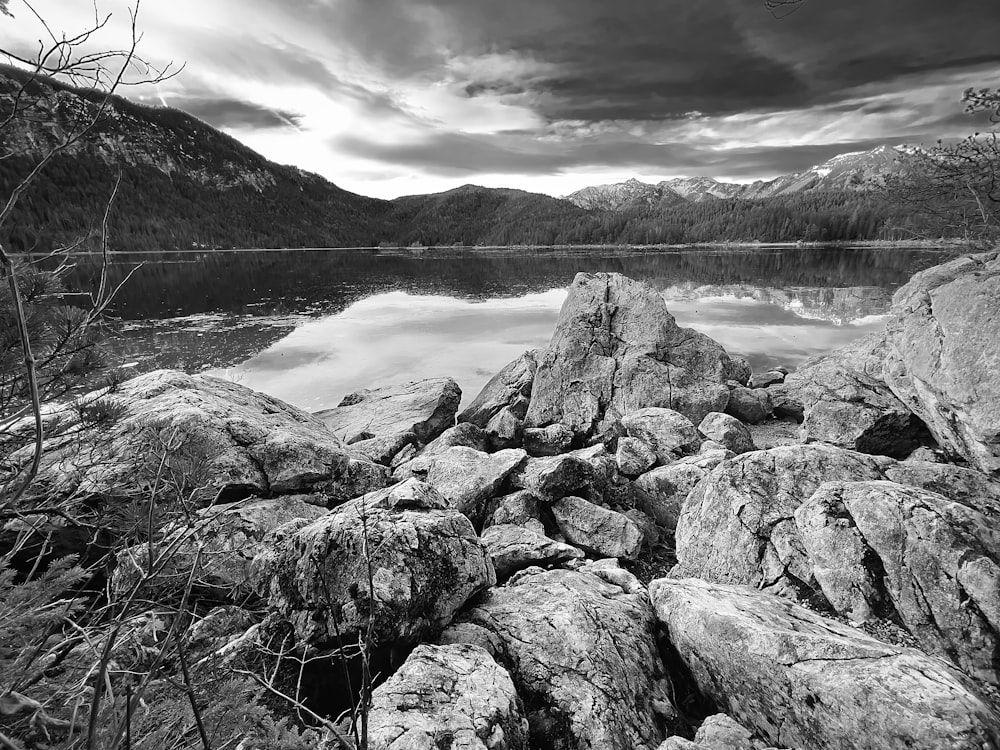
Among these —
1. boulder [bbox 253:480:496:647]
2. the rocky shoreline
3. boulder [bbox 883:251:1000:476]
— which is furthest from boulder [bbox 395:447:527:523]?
boulder [bbox 883:251:1000:476]

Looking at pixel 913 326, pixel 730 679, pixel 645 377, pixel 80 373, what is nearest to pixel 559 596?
pixel 730 679

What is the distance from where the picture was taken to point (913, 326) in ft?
38.9

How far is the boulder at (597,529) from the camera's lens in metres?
10.1

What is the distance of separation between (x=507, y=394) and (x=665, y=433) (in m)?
8.90

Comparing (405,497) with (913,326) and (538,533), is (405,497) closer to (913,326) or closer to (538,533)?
(538,533)

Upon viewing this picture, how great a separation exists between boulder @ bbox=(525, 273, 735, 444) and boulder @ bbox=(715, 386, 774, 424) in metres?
0.51

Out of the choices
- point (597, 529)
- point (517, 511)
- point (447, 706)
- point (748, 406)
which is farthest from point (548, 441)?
point (447, 706)

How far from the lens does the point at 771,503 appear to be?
27.7 ft

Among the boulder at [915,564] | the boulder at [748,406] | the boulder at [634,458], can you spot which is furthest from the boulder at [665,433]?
the boulder at [915,564]

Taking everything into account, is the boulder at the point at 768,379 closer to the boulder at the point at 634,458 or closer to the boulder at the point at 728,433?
the boulder at the point at 728,433

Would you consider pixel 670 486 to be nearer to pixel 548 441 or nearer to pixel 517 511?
pixel 517 511

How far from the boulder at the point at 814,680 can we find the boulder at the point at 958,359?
21.8ft

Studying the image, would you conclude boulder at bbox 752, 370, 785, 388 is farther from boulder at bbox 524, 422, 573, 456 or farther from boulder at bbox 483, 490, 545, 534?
boulder at bbox 483, 490, 545, 534

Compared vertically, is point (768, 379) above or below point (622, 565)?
above
